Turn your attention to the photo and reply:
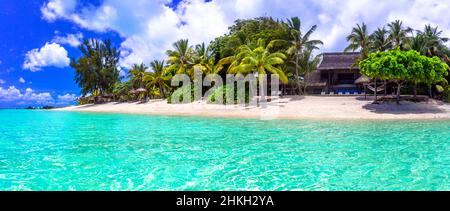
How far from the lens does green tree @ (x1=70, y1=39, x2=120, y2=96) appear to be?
4662 cm

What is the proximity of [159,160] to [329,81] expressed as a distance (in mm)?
33996

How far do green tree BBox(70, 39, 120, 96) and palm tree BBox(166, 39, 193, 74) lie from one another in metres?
16.1

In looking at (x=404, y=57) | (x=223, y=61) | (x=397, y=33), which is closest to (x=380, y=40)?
(x=397, y=33)

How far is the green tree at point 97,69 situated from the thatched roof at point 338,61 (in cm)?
3254

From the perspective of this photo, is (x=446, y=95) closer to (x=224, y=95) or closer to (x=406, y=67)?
(x=406, y=67)

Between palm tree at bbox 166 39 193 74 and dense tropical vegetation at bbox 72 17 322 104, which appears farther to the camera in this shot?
palm tree at bbox 166 39 193 74

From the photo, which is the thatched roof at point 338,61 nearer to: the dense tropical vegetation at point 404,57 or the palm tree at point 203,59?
the dense tropical vegetation at point 404,57

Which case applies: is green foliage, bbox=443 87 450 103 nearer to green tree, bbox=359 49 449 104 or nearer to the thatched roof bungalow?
green tree, bbox=359 49 449 104

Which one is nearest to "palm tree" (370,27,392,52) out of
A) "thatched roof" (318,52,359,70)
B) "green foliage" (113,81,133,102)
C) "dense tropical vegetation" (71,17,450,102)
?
"dense tropical vegetation" (71,17,450,102)

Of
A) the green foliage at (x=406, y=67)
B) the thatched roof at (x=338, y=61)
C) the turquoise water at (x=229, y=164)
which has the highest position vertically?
the thatched roof at (x=338, y=61)

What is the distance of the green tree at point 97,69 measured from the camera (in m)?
46.6

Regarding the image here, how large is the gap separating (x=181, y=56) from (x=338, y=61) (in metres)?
19.7

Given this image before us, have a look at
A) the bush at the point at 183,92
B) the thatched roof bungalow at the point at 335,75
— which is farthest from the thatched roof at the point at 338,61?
the bush at the point at 183,92
